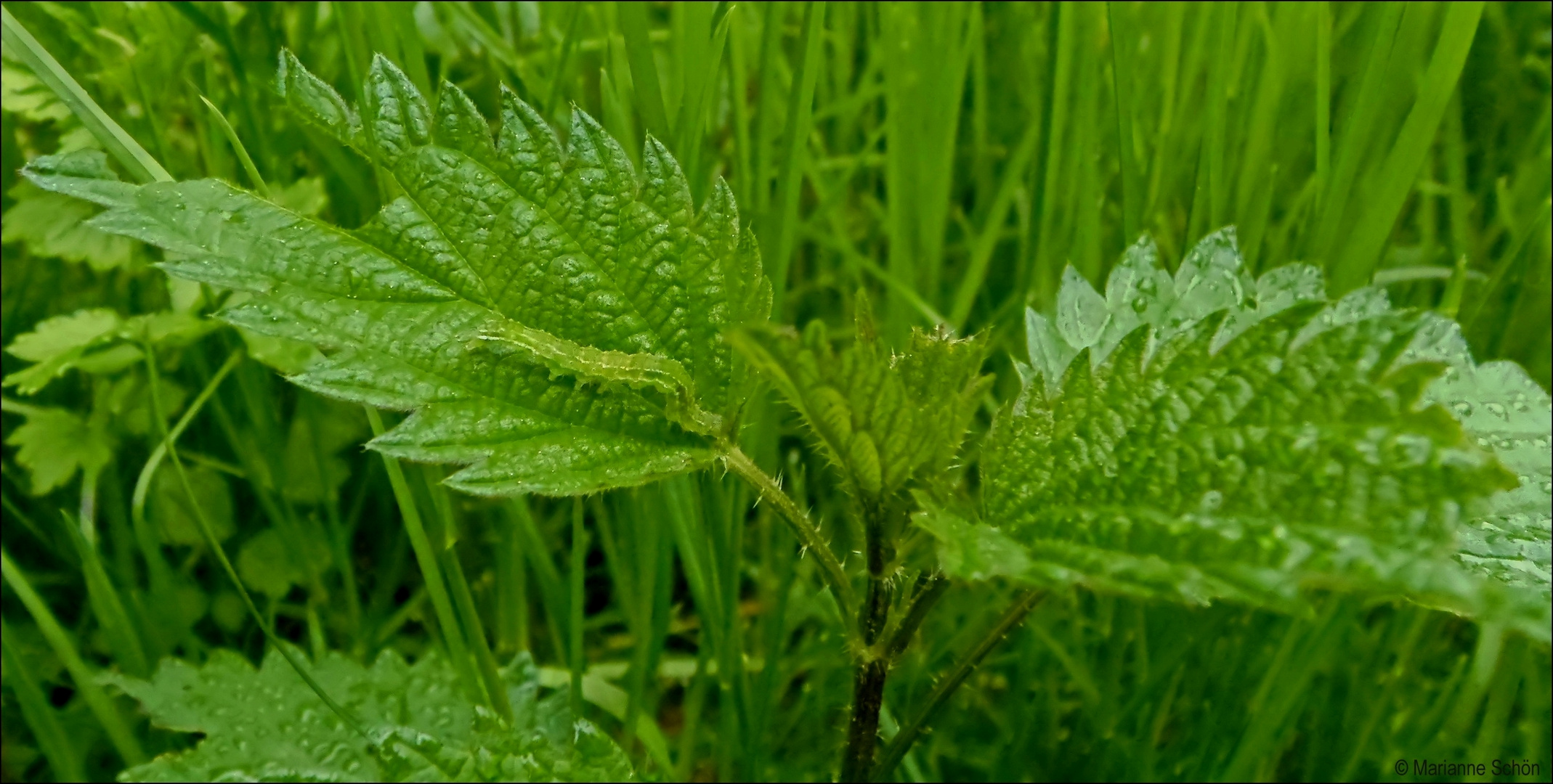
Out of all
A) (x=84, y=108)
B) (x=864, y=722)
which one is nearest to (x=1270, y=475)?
(x=864, y=722)

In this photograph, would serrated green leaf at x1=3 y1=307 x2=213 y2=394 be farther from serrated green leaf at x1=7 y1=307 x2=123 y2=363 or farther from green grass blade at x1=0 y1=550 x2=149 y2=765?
green grass blade at x1=0 y1=550 x2=149 y2=765

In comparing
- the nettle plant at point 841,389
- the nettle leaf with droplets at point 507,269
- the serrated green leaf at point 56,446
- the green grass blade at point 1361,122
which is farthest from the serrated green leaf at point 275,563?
the green grass blade at point 1361,122

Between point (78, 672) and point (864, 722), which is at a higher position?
point (864, 722)

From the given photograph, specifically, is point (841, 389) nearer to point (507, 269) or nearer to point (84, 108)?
point (507, 269)

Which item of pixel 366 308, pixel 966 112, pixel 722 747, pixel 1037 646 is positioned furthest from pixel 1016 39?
pixel 366 308

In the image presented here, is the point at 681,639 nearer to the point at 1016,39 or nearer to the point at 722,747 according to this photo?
the point at 722,747

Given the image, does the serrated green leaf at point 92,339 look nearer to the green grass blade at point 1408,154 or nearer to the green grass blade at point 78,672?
the green grass blade at point 78,672
